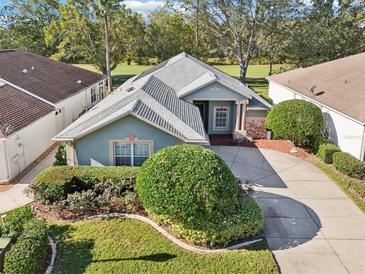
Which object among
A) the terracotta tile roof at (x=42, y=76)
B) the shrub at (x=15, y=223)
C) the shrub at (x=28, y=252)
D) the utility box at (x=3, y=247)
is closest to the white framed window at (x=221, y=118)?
the terracotta tile roof at (x=42, y=76)

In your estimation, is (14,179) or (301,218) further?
(14,179)

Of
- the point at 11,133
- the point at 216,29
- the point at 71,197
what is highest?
the point at 216,29

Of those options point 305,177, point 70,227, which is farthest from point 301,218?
point 70,227

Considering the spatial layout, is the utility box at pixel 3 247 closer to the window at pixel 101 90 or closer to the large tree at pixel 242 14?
the window at pixel 101 90

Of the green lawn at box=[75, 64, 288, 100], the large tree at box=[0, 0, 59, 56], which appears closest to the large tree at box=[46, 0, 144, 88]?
the green lawn at box=[75, 64, 288, 100]

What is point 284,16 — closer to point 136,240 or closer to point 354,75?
point 354,75

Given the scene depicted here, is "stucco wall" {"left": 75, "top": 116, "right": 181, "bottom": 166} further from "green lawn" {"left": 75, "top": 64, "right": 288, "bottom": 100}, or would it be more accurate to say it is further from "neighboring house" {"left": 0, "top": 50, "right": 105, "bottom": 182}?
"green lawn" {"left": 75, "top": 64, "right": 288, "bottom": 100}

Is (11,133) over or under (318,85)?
under

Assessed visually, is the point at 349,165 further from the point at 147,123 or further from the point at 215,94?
the point at 147,123
